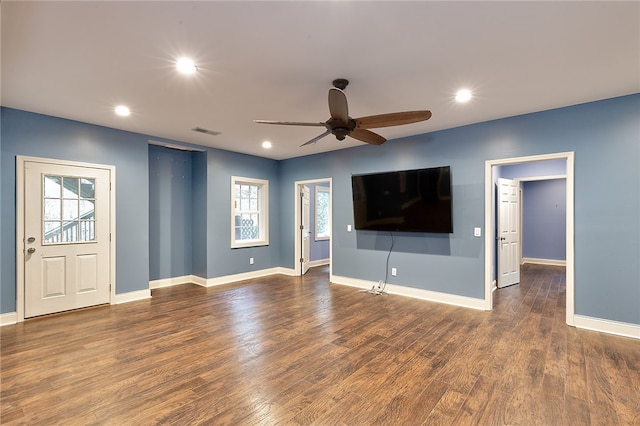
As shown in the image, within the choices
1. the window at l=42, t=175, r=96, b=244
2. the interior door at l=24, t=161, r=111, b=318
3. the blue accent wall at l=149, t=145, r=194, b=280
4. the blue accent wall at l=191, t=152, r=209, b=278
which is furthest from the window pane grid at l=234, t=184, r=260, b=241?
the window at l=42, t=175, r=96, b=244

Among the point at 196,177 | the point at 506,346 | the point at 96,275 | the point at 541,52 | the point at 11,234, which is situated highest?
the point at 541,52

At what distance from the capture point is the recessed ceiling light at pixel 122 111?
12.0 ft

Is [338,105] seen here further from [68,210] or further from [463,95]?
[68,210]

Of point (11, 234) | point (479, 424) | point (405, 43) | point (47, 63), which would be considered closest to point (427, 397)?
point (479, 424)

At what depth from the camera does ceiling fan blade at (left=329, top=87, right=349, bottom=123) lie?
2.39 meters

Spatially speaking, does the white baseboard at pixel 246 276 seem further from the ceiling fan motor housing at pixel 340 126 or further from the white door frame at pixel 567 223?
the ceiling fan motor housing at pixel 340 126

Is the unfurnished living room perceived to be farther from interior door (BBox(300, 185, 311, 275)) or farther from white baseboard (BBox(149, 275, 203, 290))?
interior door (BBox(300, 185, 311, 275))

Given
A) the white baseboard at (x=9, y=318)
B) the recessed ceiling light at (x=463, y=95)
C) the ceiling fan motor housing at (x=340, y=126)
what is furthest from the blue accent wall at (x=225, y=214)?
the recessed ceiling light at (x=463, y=95)

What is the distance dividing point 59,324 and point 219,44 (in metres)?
3.82

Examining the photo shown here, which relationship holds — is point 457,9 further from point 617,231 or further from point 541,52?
point 617,231

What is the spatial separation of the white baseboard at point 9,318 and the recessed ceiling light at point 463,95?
5.82 metres

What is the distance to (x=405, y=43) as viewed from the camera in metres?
2.30

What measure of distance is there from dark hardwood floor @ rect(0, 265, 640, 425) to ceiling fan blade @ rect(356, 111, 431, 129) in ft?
7.27

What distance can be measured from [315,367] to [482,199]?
3.26 m
